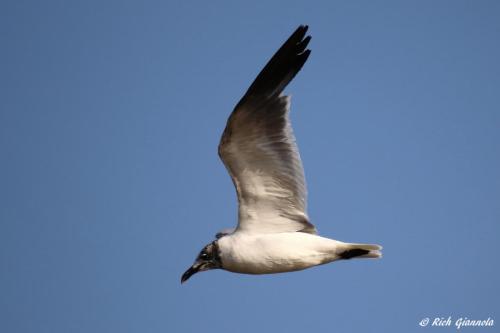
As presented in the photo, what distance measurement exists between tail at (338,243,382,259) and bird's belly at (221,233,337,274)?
0.13 metres

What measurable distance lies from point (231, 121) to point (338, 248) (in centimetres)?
200

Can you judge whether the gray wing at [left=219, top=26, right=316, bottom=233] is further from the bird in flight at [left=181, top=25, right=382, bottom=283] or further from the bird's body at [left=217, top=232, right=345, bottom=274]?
the bird's body at [left=217, top=232, right=345, bottom=274]

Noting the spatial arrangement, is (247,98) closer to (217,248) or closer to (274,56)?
(274,56)

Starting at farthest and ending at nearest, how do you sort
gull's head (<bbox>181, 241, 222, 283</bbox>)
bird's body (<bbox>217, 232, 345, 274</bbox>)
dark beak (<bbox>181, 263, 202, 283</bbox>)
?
1. dark beak (<bbox>181, 263, 202, 283</bbox>)
2. gull's head (<bbox>181, 241, 222, 283</bbox>)
3. bird's body (<bbox>217, 232, 345, 274</bbox>)

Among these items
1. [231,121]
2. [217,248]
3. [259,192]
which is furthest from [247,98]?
[217,248]

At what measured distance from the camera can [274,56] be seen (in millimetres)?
9977

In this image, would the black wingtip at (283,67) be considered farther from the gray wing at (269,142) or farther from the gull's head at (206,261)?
the gull's head at (206,261)

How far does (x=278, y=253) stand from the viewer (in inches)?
390

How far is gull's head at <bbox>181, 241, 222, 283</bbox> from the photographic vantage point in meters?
10.4

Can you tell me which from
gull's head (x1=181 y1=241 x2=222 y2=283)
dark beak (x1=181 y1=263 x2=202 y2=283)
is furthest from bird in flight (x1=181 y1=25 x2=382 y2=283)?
dark beak (x1=181 y1=263 x2=202 y2=283)

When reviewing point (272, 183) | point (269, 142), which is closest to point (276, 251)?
point (272, 183)

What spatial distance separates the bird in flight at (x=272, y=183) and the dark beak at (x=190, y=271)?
560 millimetres

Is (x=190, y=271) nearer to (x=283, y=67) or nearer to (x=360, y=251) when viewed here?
(x=360, y=251)

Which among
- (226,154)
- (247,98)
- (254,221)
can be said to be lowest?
(254,221)
